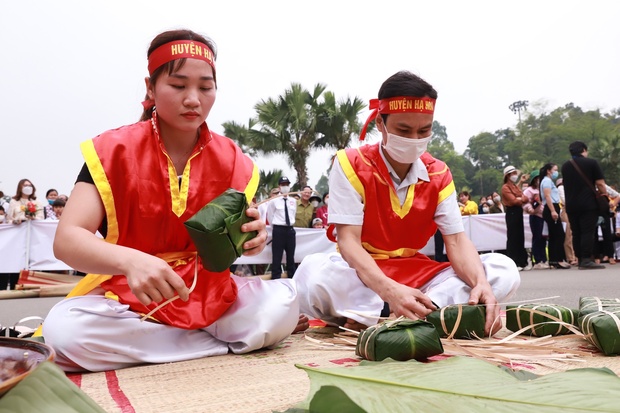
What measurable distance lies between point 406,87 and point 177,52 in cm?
107

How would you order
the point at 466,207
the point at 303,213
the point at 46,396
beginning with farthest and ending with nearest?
1. the point at 466,207
2. the point at 303,213
3. the point at 46,396

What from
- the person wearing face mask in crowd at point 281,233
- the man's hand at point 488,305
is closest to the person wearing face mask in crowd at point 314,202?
the person wearing face mask in crowd at point 281,233

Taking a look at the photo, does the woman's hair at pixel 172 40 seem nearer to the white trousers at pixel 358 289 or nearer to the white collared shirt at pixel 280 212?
the white trousers at pixel 358 289

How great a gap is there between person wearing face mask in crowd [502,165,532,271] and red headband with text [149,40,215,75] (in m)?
6.79

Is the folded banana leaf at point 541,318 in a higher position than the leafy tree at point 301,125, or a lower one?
lower

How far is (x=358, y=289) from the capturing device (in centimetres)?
273

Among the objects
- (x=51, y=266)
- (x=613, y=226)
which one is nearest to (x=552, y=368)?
(x=51, y=266)

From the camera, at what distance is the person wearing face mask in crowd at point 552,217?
8266 mm

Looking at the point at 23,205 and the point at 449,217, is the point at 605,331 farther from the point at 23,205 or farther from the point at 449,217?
the point at 23,205

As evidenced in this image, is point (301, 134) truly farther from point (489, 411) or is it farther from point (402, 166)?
point (489, 411)

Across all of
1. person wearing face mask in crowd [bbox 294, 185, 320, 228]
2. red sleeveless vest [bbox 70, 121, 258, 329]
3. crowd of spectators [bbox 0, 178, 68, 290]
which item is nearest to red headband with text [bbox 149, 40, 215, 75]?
red sleeveless vest [bbox 70, 121, 258, 329]

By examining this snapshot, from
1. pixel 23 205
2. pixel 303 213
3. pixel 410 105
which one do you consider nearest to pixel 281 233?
pixel 303 213

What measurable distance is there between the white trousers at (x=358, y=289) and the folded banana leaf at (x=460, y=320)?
0.44 meters

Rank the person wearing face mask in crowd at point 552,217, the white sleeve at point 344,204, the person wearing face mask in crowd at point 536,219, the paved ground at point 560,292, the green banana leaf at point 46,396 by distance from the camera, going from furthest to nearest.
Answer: the person wearing face mask in crowd at point 536,219, the person wearing face mask in crowd at point 552,217, the paved ground at point 560,292, the white sleeve at point 344,204, the green banana leaf at point 46,396
